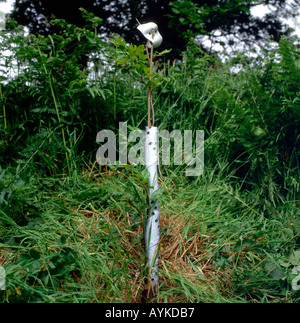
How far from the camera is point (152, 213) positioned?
1367mm

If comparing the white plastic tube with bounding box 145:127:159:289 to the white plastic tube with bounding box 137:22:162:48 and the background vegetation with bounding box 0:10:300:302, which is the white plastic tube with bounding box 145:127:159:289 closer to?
the background vegetation with bounding box 0:10:300:302

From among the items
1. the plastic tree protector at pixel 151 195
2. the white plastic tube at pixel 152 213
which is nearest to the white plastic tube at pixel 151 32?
the plastic tree protector at pixel 151 195

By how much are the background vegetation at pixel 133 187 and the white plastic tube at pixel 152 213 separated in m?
0.05

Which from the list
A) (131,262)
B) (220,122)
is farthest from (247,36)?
(131,262)

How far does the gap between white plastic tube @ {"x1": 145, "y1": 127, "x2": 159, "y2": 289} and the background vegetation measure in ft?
0.18

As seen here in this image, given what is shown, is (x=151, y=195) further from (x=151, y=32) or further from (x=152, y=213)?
(x=151, y=32)

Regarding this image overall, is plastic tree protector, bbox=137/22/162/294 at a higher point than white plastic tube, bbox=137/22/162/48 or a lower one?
lower

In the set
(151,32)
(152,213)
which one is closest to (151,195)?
(152,213)

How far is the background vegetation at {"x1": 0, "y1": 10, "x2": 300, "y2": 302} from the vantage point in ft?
4.63

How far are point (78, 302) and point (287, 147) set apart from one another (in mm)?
1856

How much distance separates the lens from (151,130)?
53.9 inches

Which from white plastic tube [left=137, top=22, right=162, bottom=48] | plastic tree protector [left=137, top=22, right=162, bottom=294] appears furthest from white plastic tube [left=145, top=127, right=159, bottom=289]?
white plastic tube [left=137, top=22, right=162, bottom=48]

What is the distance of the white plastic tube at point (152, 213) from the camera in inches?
53.5
